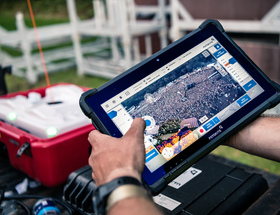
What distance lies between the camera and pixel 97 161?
57 cm

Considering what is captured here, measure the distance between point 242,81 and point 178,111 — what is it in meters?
0.19

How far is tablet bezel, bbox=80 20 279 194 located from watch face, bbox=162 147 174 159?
0.01m

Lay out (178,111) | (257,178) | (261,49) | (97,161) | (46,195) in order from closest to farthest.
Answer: (97,161), (178,111), (257,178), (46,195), (261,49)

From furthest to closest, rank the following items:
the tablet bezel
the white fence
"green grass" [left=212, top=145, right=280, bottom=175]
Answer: the white fence, "green grass" [left=212, top=145, right=280, bottom=175], the tablet bezel

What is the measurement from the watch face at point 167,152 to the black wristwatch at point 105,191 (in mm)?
153

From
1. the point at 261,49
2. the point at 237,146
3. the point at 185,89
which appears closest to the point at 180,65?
the point at 185,89

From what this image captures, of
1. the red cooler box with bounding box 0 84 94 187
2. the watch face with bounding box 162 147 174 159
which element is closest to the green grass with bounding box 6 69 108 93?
the red cooler box with bounding box 0 84 94 187

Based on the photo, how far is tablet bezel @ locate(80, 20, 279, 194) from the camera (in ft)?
2.05

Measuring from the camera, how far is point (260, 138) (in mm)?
792

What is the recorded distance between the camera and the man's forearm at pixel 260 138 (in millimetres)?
783

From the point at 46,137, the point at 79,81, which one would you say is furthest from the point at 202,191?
the point at 79,81

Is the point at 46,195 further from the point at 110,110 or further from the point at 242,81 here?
the point at 242,81

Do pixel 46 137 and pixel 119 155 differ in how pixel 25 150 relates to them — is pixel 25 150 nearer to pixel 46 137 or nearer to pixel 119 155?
pixel 46 137

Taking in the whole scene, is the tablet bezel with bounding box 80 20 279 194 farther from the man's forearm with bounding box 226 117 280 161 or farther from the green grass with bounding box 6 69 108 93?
the green grass with bounding box 6 69 108 93
